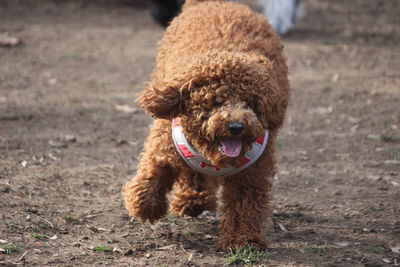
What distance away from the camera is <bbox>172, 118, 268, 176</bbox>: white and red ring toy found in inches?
177

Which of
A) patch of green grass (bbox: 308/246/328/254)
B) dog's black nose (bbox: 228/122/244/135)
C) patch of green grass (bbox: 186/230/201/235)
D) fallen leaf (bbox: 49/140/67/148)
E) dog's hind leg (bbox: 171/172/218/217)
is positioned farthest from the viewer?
fallen leaf (bbox: 49/140/67/148)

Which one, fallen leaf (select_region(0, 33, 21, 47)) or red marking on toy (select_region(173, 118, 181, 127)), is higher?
red marking on toy (select_region(173, 118, 181, 127))

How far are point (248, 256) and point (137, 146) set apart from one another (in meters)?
2.69

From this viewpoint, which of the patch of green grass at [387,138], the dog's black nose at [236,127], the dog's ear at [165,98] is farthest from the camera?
the patch of green grass at [387,138]

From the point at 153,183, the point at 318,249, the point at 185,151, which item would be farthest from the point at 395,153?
the point at 185,151

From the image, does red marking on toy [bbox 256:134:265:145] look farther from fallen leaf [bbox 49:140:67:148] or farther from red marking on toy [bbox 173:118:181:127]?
fallen leaf [bbox 49:140:67:148]

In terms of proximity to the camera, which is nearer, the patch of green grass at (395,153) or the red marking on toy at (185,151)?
the red marking on toy at (185,151)

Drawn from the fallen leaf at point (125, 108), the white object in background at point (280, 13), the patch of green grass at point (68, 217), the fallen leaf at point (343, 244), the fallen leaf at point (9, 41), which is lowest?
the fallen leaf at point (9, 41)

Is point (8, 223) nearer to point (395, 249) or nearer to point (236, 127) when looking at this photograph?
point (236, 127)

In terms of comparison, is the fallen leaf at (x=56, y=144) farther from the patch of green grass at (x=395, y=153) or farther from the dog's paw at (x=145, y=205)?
the patch of green grass at (x=395, y=153)

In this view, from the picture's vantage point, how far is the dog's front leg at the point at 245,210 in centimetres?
473

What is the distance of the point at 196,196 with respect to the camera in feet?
17.5

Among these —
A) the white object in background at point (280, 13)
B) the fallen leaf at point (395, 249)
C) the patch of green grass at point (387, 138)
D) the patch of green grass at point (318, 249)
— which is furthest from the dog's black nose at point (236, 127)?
the white object in background at point (280, 13)

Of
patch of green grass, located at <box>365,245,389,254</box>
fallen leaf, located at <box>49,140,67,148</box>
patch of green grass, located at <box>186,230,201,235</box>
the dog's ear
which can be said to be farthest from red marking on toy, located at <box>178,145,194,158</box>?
fallen leaf, located at <box>49,140,67,148</box>
